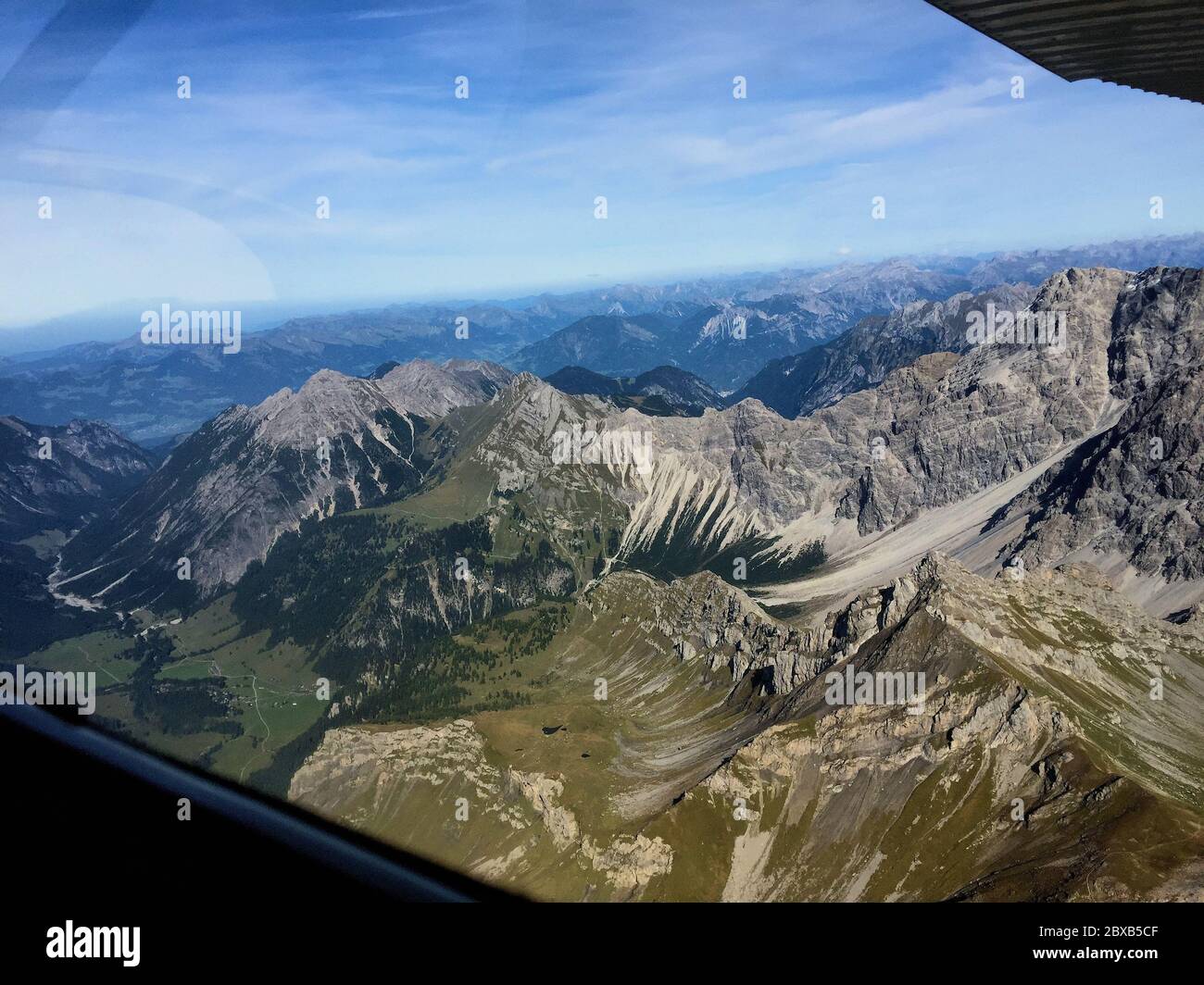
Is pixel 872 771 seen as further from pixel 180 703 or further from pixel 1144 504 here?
pixel 180 703

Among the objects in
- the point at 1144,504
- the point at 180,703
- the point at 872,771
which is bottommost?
the point at 180,703

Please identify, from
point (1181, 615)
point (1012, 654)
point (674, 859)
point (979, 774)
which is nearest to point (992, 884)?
point (979, 774)

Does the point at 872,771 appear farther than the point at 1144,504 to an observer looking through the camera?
No

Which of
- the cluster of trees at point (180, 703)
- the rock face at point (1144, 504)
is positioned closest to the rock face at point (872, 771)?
the rock face at point (1144, 504)

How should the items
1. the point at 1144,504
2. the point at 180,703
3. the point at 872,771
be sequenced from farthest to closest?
the point at 180,703 < the point at 1144,504 < the point at 872,771

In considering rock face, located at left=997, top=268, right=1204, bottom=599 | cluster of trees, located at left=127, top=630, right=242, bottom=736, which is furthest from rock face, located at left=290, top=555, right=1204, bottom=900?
cluster of trees, located at left=127, top=630, right=242, bottom=736

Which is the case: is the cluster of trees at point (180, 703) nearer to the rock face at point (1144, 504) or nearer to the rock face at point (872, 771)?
the rock face at point (872, 771)

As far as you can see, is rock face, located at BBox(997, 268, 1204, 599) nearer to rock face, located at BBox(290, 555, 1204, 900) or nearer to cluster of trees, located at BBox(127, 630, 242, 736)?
rock face, located at BBox(290, 555, 1204, 900)

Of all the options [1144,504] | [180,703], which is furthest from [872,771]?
[180,703]
